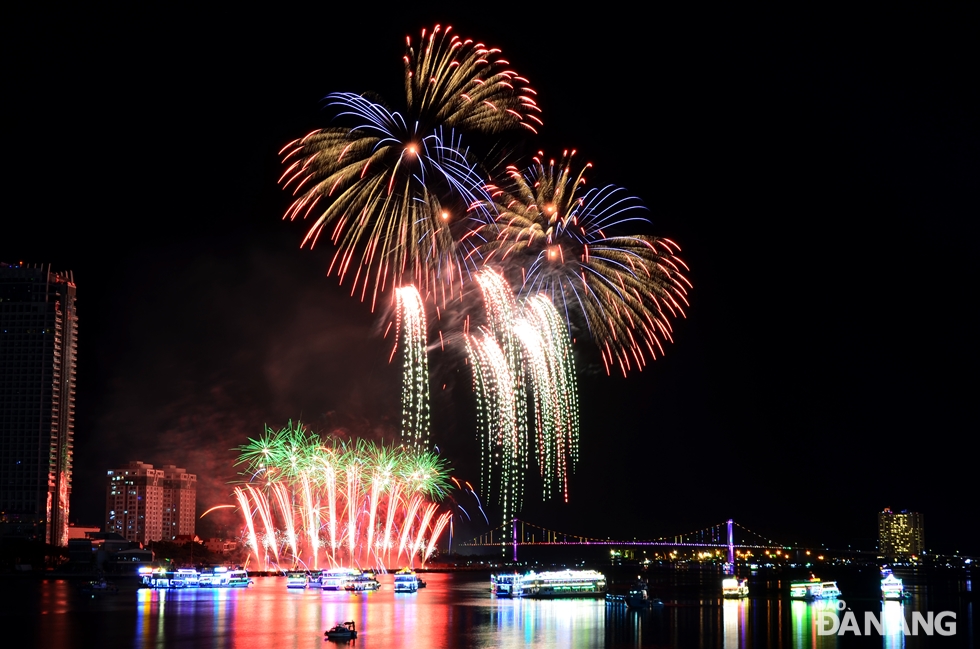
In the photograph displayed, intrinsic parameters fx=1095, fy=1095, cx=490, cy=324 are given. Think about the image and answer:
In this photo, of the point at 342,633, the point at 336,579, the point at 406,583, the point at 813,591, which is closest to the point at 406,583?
the point at 406,583

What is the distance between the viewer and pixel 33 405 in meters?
132

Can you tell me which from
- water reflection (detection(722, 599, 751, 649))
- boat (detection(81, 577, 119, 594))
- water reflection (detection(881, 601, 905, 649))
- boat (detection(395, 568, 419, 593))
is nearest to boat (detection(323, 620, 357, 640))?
water reflection (detection(722, 599, 751, 649))

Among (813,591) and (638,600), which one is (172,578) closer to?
(638,600)

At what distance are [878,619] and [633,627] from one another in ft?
64.8

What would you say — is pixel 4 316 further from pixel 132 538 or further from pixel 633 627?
pixel 633 627

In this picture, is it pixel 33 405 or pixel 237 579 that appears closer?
pixel 237 579

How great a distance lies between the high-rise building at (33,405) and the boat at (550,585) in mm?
70458

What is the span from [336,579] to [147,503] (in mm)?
94599

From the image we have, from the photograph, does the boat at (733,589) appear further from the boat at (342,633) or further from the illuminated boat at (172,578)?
the boat at (342,633)

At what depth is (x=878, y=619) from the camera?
6594cm

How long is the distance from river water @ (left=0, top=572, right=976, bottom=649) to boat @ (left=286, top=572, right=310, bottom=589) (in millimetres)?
2606

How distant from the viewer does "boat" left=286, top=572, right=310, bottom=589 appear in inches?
3398

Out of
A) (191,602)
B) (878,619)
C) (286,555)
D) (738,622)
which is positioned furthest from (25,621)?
(286,555)

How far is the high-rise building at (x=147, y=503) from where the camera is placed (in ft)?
558
